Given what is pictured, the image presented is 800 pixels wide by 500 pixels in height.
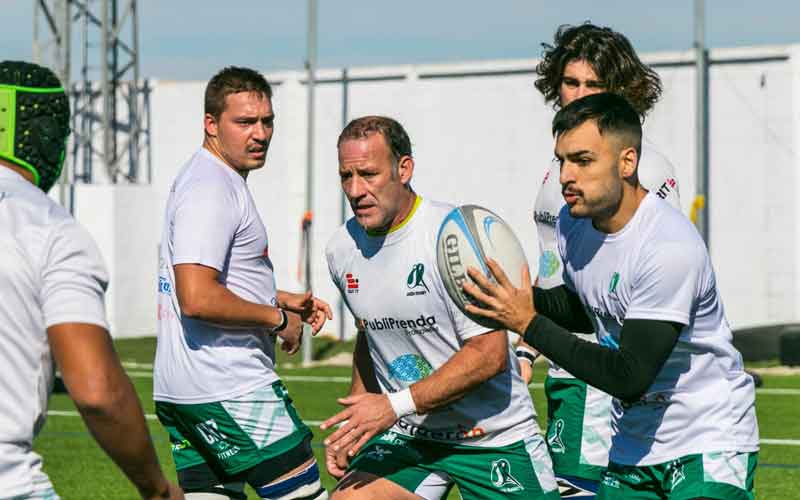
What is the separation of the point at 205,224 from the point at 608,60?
2056 mm

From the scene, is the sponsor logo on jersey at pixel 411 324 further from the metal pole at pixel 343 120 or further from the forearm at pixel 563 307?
the metal pole at pixel 343 120

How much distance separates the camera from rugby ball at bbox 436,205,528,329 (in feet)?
17.5

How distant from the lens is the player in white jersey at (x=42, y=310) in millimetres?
3506

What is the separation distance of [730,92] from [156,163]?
13449mm

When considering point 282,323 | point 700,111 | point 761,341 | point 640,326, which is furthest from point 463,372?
point 700,111

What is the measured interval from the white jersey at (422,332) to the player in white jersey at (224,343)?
0.63 metres

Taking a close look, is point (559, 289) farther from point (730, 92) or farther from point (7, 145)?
point (730, 92)

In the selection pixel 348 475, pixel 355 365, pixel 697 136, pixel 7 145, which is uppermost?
pixel 697 136

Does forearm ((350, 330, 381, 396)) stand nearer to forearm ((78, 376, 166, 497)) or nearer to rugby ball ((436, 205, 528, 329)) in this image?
rugby ball ((436, 205, 528, 329))

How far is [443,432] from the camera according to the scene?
6.03 meters

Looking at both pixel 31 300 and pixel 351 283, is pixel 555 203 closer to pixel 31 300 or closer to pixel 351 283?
pixel 351 283

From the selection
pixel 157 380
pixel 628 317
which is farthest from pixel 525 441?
pixel 157 380

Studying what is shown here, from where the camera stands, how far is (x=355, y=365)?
657cm

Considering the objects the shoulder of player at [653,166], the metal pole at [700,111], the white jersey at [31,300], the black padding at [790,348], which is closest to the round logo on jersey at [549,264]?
the shoulder of player at [653,166]
